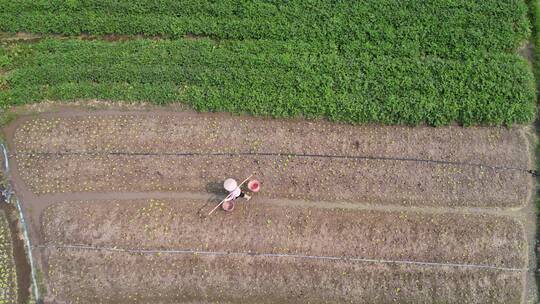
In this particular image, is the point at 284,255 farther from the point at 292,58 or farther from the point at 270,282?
the point at 292,58

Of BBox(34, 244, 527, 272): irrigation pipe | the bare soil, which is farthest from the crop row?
BBox(34, 244, 527, 272): irrigation pipe

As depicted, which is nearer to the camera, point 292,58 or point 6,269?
point 6,269

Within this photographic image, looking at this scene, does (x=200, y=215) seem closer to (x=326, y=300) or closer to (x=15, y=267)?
(x=326, y=300)

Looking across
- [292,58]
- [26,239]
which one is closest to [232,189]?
[292,58]

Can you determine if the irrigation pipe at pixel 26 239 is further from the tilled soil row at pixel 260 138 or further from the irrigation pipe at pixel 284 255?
the irrigation pipe at pixel 284 255

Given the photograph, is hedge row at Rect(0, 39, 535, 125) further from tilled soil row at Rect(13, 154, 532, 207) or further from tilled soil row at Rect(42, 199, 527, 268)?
tilled soil row at Rect(42, 199, 527, 268)

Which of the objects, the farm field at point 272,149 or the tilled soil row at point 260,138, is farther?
the tilled soil row at point 260,138

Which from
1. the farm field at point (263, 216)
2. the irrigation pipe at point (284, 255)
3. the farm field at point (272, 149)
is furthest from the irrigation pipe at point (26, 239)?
the irrigation pipe at point (284, 255)
